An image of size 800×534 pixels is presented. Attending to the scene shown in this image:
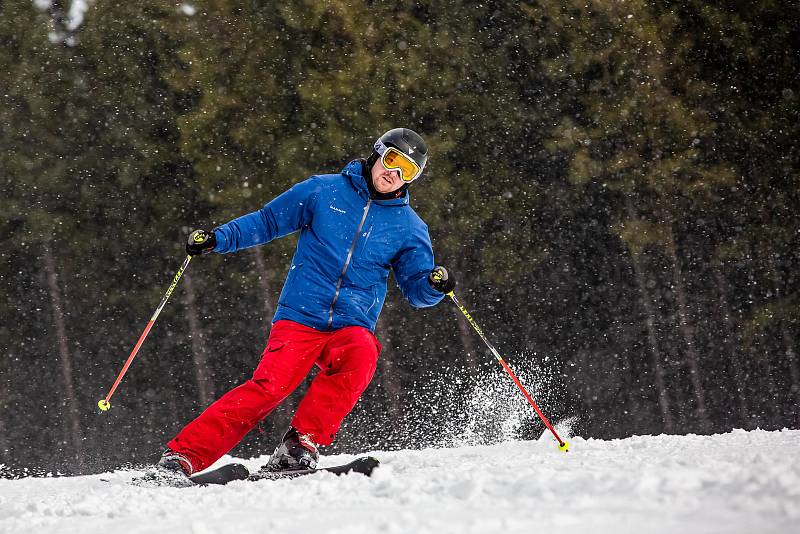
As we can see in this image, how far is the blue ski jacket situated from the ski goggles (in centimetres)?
15

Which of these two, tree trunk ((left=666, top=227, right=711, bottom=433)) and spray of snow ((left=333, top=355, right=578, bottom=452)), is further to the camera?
tree trunk ((left=666, top=227, right=711, bottom=433))

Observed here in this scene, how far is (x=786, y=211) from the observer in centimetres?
1220

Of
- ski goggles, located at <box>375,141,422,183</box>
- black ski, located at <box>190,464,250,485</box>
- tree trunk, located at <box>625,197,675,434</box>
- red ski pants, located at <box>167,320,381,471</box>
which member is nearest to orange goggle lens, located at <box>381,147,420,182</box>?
ski goggles, located at <box>375,141,422,183</box>

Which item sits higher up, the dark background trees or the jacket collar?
the jacket collar

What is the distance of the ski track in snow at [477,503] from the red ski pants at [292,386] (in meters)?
0.47

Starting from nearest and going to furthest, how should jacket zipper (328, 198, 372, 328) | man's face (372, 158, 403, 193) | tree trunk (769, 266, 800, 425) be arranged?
jacket zipper (328, 198, 372, 328) → man's face (372, 158, 403, 193) → tree trunk (769, 266, 800, 425)

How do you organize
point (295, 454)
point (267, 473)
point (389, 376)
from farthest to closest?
point (389, 376)
point (295, 454)
point (267, 473)

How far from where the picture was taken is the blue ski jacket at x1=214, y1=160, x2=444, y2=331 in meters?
4.23

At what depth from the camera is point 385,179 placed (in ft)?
14.3

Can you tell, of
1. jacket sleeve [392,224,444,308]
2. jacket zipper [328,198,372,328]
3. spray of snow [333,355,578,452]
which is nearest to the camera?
jacket zipper [328,198,372,328]

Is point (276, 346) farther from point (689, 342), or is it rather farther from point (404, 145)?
point (689, 342)

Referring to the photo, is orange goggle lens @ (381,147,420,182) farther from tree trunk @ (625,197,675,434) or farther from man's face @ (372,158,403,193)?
tree trunk @ (625,197,675,434)

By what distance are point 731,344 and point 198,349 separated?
338 inches

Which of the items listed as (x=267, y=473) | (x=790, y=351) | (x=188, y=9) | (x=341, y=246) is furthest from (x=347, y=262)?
(x=790, y=351)
